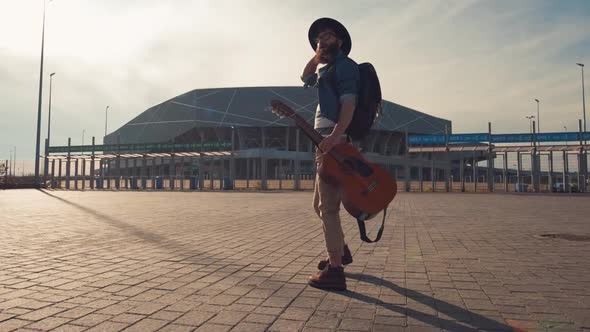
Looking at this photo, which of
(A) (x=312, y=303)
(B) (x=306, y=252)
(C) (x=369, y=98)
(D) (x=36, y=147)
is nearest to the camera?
(A) (x=312, y=303)

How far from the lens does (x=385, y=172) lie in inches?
124

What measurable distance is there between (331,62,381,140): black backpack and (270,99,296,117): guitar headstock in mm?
468

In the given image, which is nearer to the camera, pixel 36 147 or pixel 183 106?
pixel 36 147

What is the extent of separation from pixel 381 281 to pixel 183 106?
57536mm

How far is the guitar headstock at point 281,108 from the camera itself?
3607 mm

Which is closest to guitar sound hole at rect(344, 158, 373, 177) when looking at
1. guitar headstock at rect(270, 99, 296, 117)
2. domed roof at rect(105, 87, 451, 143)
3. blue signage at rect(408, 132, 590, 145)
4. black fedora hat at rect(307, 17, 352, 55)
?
guitar headstock at rect(270, 99, 296, 117)

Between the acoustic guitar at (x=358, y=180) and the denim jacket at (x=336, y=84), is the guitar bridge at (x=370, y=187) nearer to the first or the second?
the acoustic guitar at (x=358, y=180)

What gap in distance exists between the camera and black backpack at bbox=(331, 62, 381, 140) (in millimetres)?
3369

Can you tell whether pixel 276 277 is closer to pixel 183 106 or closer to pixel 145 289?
pixel 145 289

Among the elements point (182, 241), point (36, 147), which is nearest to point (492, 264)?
point (182, 241)

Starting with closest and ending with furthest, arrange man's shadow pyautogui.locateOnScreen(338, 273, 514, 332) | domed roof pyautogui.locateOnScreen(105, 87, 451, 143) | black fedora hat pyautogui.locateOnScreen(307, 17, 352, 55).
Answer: man's shadow pyautogui.locateOnScreen(338, 273, 514, 332)
black fedora hat pyautogui.locateOnScreen(307, 17, 352, 55)
domed roof pyautogui.locateOnScreen(105, 87, 451, 143)

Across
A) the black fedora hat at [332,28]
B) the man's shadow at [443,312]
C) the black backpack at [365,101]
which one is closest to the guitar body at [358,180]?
the black backpack at [365,101]

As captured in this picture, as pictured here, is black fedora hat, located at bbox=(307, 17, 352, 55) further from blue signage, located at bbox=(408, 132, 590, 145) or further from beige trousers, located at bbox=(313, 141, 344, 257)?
blue signage, located at bbox=(408, 132, 590, 145)

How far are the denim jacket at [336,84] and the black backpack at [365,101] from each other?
0.05 m
